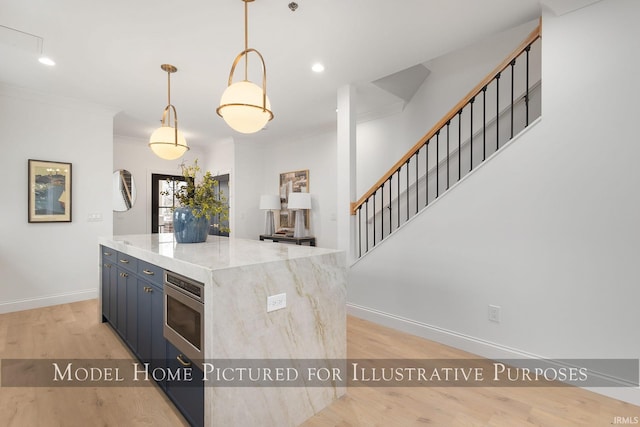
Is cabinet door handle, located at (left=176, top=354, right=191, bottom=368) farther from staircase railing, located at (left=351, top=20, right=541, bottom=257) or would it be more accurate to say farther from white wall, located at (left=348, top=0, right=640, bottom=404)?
staircase railing, located at (left=351, top=20, right=541, bottom=257)

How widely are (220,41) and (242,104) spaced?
46.0 inches

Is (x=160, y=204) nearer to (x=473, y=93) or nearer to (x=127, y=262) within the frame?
(x=127, y=262)

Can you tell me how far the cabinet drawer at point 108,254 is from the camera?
2836mm

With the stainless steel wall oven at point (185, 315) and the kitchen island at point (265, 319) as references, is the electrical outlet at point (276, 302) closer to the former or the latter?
the kitchen island at point (265, 319)

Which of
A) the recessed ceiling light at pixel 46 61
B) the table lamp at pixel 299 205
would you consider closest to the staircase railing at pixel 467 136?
the table lamp at pixel 299 205

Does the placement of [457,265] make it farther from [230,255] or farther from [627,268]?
[230,255]

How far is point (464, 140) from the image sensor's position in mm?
3744

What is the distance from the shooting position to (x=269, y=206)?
5.82 meters

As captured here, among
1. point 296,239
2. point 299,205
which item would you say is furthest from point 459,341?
point 299,205

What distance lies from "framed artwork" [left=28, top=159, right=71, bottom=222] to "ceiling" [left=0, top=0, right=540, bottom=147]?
0.91m

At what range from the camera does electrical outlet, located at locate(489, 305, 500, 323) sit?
2.55 metres

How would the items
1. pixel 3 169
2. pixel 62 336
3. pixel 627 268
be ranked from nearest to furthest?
1. pixel 627 268
2. pixel 62 336
3. pixel 3 169

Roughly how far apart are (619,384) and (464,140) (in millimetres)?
2625

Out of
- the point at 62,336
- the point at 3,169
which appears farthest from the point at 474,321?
the point at 3,169
